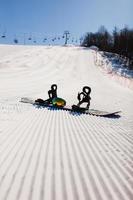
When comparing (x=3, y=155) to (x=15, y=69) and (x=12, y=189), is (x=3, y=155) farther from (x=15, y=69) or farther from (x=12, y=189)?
(x=15, y=69)

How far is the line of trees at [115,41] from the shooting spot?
88875mm

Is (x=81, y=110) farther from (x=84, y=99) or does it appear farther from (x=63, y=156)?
(x=63, y=156)

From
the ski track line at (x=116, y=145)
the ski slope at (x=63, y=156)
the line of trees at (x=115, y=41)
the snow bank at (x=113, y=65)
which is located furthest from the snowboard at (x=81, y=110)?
the line of trees at (x=115, y=41)

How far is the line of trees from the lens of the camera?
292 ft

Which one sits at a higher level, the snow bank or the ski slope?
the ski slope

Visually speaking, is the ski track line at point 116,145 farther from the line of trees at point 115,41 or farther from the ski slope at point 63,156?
the line of trees at point 115,41

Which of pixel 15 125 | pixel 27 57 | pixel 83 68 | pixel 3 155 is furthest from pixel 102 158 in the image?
pixel 27 57

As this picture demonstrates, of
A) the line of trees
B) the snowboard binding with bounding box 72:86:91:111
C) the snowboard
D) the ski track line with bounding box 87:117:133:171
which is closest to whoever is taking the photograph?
the ski track line with bounding box 87:117:133:171

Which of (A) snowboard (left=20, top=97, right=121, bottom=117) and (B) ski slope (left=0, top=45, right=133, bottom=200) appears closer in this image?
(B) ski slope (left=0, top=45, right=133, bottom=200)

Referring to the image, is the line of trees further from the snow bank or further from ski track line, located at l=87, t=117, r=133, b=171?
ski track line, located at l=87, t=117, r=133, b=171

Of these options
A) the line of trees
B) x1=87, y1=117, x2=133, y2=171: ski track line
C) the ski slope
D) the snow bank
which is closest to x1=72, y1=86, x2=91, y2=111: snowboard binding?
the ski slope

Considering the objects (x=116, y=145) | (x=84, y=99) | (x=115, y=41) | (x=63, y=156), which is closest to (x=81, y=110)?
(x=84, y=99)

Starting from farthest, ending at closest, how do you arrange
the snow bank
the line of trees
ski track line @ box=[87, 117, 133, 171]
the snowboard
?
the line of trees
the snow bank
the snowboard
ski track line @ box=[87, 117, 133, 171]

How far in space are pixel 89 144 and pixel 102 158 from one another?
1.61m
